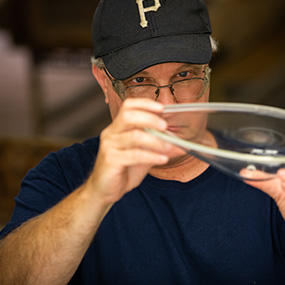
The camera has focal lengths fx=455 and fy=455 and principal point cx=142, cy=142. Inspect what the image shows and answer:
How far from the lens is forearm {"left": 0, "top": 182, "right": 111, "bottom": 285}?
1.03 metres

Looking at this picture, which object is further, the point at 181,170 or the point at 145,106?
the point at 181,170

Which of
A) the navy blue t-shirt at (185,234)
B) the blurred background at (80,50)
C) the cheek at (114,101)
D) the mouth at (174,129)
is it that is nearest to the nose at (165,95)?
the cheek at (114,101)

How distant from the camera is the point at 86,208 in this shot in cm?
102

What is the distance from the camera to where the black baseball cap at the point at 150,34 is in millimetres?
1324

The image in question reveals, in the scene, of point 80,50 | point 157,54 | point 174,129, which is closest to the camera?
point 174,129

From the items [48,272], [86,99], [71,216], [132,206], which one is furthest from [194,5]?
[86,99]

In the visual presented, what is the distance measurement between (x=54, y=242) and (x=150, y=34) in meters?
0.66

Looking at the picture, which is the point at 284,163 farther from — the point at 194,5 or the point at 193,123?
the point at 194,5

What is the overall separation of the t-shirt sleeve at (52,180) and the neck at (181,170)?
24 cm

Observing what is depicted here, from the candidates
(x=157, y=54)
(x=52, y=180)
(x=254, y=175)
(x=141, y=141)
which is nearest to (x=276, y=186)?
(x=254, y=175)

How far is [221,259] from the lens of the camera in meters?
1.33

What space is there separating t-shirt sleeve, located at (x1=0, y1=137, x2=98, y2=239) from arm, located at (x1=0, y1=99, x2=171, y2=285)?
139 millimetres

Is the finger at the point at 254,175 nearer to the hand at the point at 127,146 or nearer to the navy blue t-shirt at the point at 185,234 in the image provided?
the hand at the point at 127,146

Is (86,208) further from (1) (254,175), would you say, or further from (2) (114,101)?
(2) (114,101)
